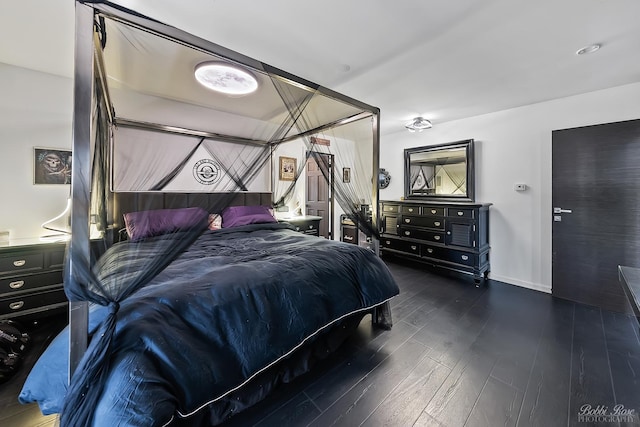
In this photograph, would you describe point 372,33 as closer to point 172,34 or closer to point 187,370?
point 172,34

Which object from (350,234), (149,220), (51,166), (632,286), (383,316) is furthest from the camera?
(350,234)

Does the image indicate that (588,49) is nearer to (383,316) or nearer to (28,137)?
(383,316)

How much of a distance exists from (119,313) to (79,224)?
0.43 m

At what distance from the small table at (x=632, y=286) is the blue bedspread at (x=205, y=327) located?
1367 millimetres

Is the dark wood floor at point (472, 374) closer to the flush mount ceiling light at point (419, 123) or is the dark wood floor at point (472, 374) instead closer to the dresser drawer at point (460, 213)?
Answer: the dresser drawer at point (460, 213)

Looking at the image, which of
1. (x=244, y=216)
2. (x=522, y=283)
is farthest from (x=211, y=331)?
(x=522, y=283)

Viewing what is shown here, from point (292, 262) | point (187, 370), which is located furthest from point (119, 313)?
point (292, 262)

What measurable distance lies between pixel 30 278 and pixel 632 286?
412 cm

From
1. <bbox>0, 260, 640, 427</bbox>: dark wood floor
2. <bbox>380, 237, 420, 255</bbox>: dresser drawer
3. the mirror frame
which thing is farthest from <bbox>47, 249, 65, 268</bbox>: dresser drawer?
the mirror frame

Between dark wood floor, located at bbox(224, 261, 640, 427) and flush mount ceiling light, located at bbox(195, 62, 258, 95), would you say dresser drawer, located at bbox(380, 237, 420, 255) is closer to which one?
dark wood floor, located at bbox(224, 261, 640, 427)

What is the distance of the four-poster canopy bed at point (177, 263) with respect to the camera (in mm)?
1035

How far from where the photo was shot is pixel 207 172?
3.43 meters

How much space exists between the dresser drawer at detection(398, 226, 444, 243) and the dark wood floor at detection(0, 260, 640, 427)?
1278 mm

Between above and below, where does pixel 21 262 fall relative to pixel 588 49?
below
